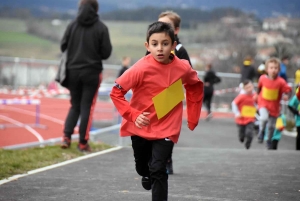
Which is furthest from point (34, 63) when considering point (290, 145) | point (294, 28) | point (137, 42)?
point (137, 42)

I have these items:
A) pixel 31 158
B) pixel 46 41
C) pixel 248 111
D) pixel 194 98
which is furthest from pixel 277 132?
pixel 46 41

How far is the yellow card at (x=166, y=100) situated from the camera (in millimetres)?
6414

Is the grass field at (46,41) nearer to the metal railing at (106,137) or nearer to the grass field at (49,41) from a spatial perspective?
the grass field at (49,41)

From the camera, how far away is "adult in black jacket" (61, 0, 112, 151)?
10.7 meters

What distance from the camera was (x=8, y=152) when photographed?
34.9ft

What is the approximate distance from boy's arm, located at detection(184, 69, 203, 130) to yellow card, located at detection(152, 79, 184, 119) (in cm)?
24

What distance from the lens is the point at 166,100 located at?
642 cm

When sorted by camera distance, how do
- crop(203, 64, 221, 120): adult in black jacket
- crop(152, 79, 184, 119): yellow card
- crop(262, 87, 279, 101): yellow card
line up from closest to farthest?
crop(152, 79, 184, 119): yellow card < crop(262, 87, 279, 101): yellow card < crop(203, 64, 221, 120): adult in black jacket

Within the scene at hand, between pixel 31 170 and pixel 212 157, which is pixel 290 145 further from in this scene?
pixel 31 170

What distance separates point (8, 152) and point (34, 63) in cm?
2209

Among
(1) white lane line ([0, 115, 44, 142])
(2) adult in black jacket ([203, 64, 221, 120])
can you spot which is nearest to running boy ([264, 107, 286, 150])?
(1) white lane line ([0, 115, 44, 142])

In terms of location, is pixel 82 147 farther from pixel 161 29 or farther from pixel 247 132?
pixel 247 132

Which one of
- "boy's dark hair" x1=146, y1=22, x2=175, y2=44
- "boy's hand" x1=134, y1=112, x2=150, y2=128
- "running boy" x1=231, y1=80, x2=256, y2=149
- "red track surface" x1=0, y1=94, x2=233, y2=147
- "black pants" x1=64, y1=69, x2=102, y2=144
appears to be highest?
"boy's dark hair" x1=146, y1=22, x2=175, y2=44

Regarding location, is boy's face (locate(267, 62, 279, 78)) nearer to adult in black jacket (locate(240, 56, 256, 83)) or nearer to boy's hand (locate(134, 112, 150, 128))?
boy's hand (locate(134, 112, 150, 128))
